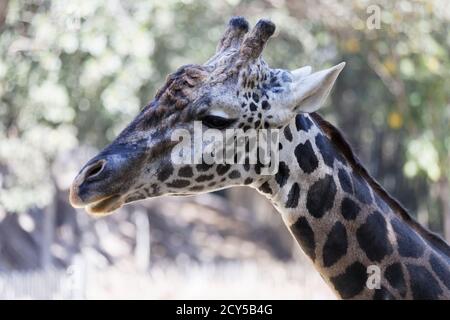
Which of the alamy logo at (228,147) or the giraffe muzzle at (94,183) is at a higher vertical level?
the alamy logo at (228,147)

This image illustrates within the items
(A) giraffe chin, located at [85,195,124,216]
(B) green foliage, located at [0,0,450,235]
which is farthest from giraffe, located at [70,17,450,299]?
(B) green foliage, located at [0,0,450,235]

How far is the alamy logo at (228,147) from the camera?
3.73 meters

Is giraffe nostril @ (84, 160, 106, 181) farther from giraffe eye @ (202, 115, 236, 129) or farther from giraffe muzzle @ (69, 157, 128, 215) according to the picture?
giraffe eye @ (202, 115, 236, 129)

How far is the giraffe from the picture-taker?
371cm

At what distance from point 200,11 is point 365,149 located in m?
9.53

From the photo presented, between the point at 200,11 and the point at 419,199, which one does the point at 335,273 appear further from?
the point at 419,199

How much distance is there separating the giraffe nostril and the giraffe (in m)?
0.08

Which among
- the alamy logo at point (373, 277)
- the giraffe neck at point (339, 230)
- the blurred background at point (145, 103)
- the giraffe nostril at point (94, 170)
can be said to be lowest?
the alamy logo at point (373, 277)

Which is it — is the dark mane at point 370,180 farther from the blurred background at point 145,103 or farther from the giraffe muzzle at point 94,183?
the blurred background at point 145,103

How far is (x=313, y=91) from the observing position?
380 centimetres

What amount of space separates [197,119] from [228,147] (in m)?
0.20

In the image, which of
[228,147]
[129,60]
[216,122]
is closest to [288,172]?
[228,147]

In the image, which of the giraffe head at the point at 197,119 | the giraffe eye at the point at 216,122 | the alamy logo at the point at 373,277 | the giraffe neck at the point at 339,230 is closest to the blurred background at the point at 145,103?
the giraffe head at the point at 197,119
